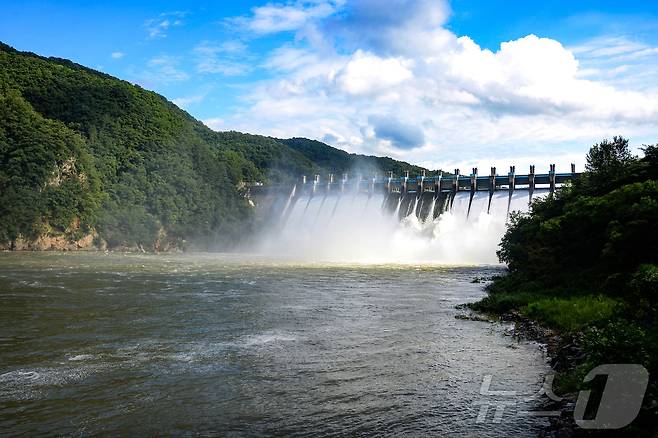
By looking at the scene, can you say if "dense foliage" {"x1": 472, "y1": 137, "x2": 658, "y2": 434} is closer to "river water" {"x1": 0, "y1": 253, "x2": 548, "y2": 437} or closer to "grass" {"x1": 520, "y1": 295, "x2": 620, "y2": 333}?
"grass" {"x1": 520, "y1": 295, "x2": 620, "y2": 333}

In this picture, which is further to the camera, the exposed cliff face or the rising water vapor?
the exposed cliff face

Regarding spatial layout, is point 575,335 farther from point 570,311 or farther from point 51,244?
point 51,244

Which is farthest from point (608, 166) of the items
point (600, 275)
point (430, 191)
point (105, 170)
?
point (105, 170)

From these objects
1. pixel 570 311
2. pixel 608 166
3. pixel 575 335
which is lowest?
pixel 575 335

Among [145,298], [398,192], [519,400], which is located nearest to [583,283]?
[519,400]

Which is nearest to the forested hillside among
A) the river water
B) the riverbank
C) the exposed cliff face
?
the exposed cliff face

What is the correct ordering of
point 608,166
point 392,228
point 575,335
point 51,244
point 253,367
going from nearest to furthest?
point 253,367 < point 575,335 < point 608,166 < point 51,244 < point 392,228

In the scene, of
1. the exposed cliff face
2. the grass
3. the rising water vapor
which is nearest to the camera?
the grass
